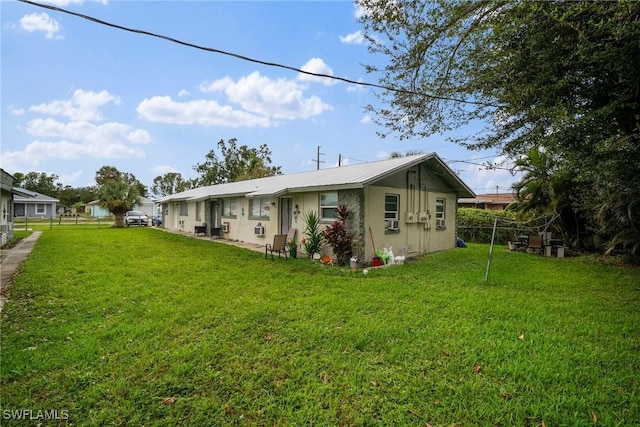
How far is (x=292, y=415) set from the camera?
2887 mm

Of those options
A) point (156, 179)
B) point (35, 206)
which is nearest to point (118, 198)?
point (35, 206)

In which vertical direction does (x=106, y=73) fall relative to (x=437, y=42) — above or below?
above

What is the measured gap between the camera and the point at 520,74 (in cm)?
505

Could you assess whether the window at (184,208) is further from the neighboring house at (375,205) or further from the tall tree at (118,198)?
the neighboring house at (375,205)

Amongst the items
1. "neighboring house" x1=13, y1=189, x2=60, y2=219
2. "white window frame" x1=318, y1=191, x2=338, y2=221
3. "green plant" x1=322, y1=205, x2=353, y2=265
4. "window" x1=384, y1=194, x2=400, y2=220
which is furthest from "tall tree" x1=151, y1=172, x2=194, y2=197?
"green plant" x1=322, y1=205, x2=353, y2=265

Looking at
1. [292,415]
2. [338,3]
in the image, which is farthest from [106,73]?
[292,415]

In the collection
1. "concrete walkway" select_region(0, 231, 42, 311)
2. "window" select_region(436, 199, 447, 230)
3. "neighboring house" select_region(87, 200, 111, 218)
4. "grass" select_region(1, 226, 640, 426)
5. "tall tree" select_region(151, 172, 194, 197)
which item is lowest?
"grass" select_region(1, 226, 640, 426)

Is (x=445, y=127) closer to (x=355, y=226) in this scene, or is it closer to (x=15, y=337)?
(x=355, y=226)

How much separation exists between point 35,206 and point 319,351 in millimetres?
49686

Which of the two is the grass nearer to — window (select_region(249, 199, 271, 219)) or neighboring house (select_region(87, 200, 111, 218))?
window (select_region(249, 199, 271, 219))

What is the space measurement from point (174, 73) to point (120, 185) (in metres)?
19.2

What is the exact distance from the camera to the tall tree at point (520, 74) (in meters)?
4.17

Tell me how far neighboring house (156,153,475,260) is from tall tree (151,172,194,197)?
49.6 m

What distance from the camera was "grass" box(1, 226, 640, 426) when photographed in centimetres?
296
